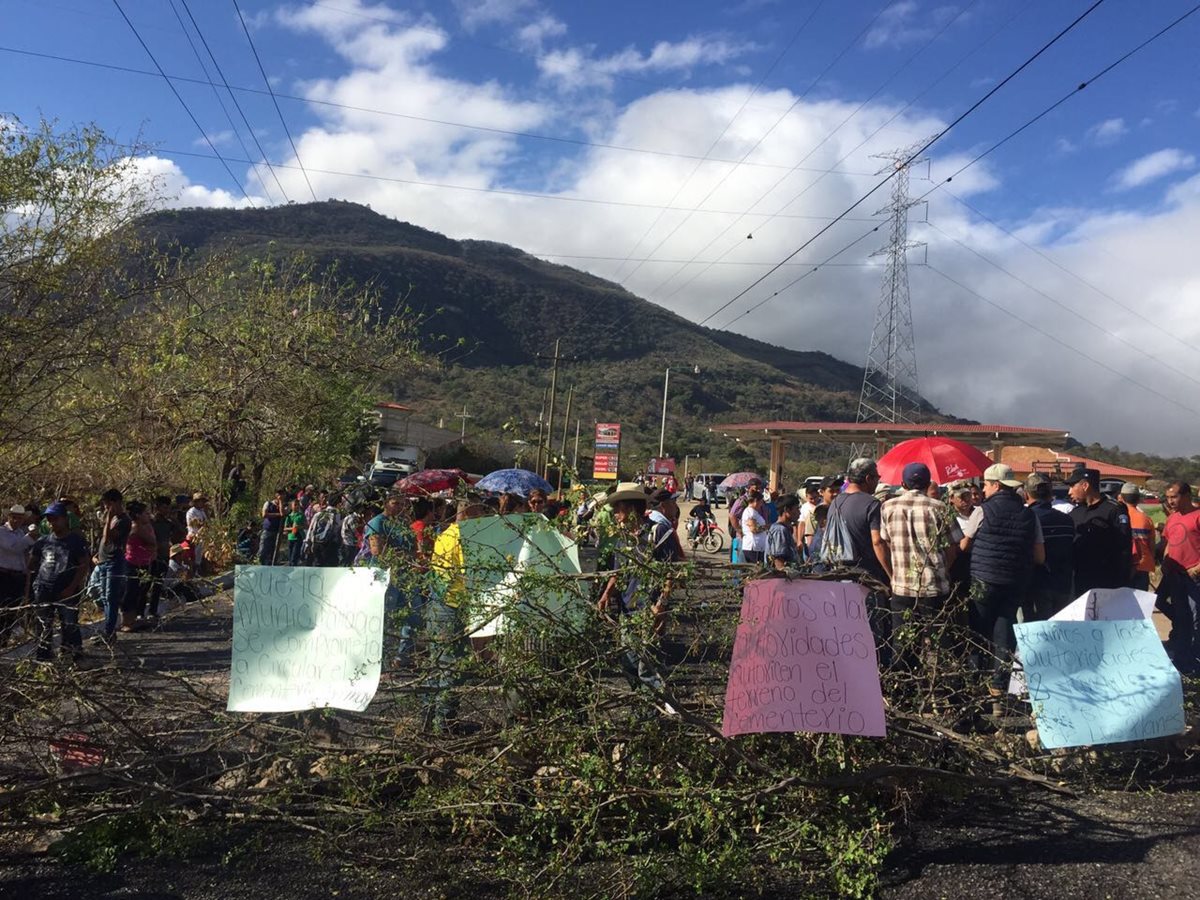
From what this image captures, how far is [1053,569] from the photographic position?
22.3 ft

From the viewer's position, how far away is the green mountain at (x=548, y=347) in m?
79.9

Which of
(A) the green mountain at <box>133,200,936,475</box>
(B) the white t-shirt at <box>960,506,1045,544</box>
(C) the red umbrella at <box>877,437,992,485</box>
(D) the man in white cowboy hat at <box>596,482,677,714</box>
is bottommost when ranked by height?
(D) the man in white cowboy hat at <box>596,482,677,714</box>

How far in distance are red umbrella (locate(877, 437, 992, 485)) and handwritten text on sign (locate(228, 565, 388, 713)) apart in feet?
27.7

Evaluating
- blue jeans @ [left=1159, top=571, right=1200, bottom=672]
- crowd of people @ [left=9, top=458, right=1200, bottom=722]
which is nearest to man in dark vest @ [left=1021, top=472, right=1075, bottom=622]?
crowd of people @ [left=9, top=458, right=1200, bottom=722]

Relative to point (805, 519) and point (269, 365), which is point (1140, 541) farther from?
point (269, 365)

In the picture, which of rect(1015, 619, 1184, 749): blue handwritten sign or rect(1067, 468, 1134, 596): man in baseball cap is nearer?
rect(1015, 619, 1184, 749): blue handwritten sign

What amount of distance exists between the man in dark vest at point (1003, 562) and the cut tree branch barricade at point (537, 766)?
1.58m

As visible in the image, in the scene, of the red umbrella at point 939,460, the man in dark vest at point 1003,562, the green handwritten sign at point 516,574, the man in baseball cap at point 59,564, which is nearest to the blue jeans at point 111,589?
the man in baseball cap at point 59,564

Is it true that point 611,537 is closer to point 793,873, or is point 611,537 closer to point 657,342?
point 793,873

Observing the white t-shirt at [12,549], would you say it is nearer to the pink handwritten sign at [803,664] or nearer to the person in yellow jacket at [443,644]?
the person in yellow jacket at [443,644]

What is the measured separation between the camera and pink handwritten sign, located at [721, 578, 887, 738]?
387 centimetres

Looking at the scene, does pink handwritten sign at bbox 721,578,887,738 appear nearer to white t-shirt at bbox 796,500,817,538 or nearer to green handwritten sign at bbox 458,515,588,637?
green handwritten sign at bbox 458,515,588,637

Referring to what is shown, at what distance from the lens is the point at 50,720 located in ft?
14.5

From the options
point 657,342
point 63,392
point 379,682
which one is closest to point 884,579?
point 379,682
